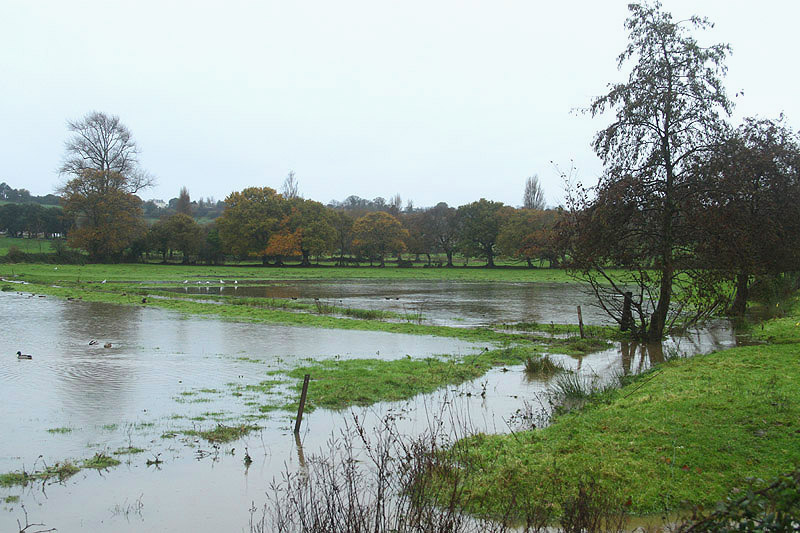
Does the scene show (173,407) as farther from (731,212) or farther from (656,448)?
(731,212)

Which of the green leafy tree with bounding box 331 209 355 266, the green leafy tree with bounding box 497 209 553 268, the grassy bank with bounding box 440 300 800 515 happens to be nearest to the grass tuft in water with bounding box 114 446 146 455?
the grassy bank with bounding box 440 300 800 515

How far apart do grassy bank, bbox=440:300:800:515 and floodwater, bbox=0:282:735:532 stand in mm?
1773

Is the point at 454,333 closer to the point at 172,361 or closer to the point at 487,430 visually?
the point at 172,361

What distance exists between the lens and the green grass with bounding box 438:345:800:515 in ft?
23.9

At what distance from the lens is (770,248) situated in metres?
21.6

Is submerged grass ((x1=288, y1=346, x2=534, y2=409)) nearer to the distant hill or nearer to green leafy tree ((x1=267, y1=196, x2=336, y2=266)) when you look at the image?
green leafy tree ((x1=267, y1=196, x2=336, y2=266))

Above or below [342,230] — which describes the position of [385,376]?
below

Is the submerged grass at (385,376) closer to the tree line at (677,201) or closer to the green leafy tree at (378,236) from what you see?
the tree line at (677,201)

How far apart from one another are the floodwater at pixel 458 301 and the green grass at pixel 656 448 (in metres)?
15.8

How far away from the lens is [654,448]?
27.5 feet

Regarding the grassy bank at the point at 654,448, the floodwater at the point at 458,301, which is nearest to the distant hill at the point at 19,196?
the floodwater at the point at 458,301

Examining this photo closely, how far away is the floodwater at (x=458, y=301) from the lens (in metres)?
29.7

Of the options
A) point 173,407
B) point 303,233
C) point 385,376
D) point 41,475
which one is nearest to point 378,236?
point 303,233

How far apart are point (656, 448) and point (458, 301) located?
3056cm
